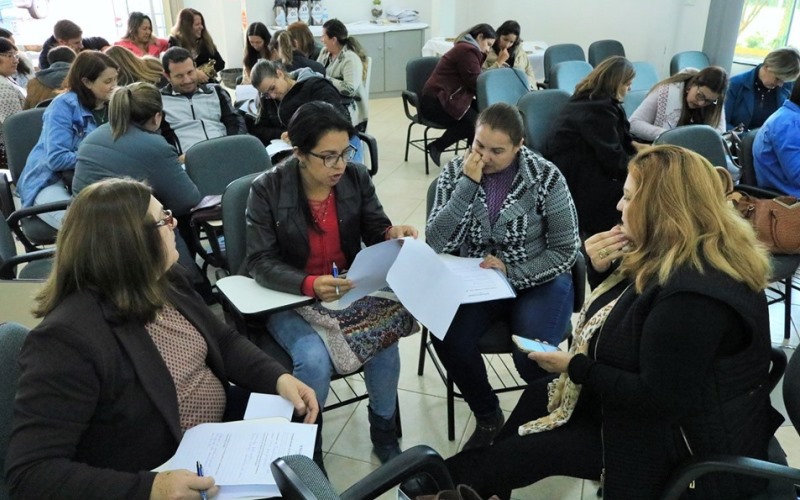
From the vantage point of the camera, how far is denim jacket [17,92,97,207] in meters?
2.92

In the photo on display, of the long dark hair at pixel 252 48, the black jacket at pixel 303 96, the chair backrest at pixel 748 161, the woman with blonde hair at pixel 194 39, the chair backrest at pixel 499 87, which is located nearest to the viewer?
the chair backrest at pixel 748 161

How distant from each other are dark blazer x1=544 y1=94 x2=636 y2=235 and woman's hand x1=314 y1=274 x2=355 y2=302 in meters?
1.78

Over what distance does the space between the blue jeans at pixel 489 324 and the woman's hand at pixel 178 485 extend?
38.7 inches

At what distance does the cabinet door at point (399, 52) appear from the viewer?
7.69m

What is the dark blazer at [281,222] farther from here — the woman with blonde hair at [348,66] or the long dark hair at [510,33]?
the long dark hair at [510,33]

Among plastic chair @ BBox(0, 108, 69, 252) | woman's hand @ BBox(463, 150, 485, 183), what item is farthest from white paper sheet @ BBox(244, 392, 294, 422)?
plastic chair @ BBox(0, 108, 69, 252)

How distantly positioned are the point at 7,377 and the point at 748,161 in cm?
313

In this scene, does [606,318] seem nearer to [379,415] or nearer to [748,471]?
[748,471]

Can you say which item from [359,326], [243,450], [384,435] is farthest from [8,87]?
[243,450]

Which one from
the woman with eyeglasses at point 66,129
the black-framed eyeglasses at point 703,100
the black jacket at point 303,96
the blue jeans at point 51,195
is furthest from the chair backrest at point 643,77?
the blue jeans at point 51,195

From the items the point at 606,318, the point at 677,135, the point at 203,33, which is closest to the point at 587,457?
the point at 606,318

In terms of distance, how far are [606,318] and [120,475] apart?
3.63 ft

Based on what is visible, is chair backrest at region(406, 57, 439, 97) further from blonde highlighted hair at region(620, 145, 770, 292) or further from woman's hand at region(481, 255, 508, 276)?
blonde highlighted hair at region(620, 145, 770, 292)

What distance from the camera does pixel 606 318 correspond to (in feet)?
4.80
